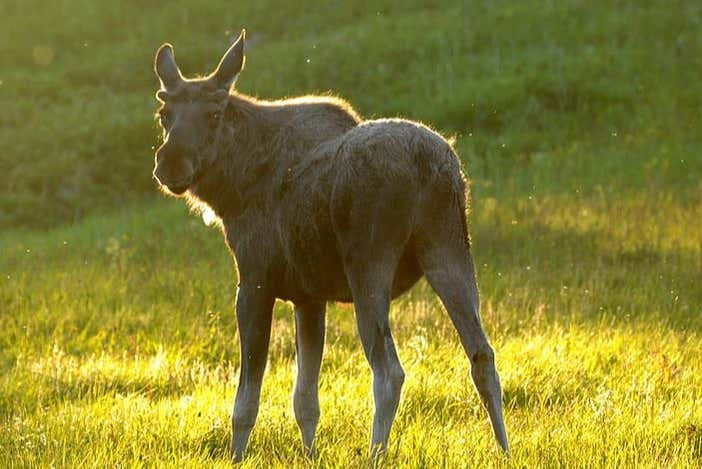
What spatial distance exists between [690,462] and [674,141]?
47.9 feet

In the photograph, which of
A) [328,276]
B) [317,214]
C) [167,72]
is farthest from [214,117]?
[328,276]

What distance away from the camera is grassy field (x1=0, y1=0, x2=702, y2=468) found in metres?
6.75

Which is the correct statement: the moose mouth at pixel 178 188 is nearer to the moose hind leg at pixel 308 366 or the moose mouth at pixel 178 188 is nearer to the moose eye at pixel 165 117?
the moose eye at pixel 165 117

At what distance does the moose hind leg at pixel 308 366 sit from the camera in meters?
6.50

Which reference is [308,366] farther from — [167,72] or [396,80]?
[396,80]

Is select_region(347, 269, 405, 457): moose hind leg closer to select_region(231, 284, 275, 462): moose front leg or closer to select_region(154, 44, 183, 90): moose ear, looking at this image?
select_region(231, 284, 275, 462): moose front leg

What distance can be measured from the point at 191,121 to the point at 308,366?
1.58 m

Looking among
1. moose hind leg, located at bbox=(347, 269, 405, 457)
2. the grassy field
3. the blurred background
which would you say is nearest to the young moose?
moose hind leg, located at bbox=(347, 269, 405, 457)

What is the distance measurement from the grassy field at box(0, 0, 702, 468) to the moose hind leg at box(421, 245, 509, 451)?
27 centimetres

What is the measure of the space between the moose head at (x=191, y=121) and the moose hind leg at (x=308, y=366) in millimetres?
1027

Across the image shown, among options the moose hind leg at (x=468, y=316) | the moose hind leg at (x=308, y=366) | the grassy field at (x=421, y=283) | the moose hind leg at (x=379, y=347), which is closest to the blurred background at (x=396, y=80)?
the grassy field at (x=421, y=283)

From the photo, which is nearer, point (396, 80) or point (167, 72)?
point (167, 72)

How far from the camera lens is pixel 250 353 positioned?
6.29 m

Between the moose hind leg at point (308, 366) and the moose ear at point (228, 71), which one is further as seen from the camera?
the moose hind leg at point (308, 366)
